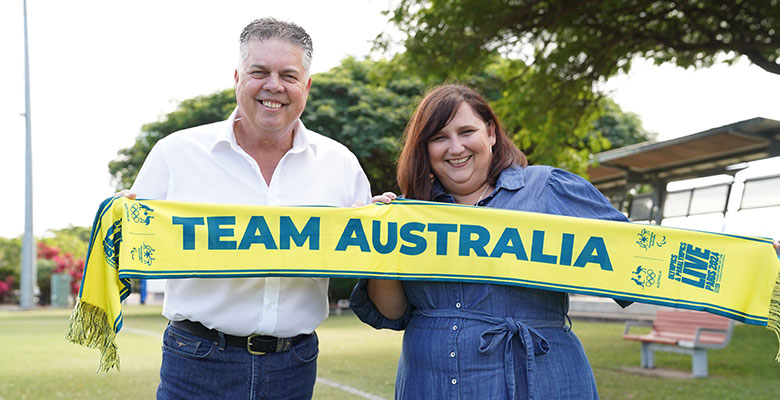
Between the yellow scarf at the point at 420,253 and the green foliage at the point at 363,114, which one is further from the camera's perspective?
the green foliage at the point at 363,114

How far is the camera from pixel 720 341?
870cm

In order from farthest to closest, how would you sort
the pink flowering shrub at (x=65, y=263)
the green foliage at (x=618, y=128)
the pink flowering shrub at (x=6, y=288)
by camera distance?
1. the pink flowering shrub at (x=65, y=263)
2. the pink flowering shrub at (x=6, y=288)
3. the green foliage at (x=618, y=128)

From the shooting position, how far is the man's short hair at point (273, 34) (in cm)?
291

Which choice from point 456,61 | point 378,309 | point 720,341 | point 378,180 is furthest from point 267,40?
point 378,180

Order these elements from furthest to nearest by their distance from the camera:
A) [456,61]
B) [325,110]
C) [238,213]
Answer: [325,110] < [456,61] < [238,213]

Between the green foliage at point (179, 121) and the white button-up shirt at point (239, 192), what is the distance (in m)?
21.1

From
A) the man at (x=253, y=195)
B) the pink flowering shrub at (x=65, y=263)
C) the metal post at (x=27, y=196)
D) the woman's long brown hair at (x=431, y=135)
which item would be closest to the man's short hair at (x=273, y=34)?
the man at (x=253, y=195)

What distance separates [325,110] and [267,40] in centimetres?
2046

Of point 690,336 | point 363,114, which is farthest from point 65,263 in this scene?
point 690,336

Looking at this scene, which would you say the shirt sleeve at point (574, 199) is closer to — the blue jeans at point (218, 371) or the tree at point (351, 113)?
the blue jeans at point (218, 371)

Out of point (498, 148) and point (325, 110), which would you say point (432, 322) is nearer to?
point (498, 148)

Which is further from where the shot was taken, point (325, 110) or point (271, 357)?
point (325, 110)

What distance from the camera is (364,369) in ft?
31.7

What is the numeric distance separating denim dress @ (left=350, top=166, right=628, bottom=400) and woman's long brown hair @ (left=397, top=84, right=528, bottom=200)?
100mm
